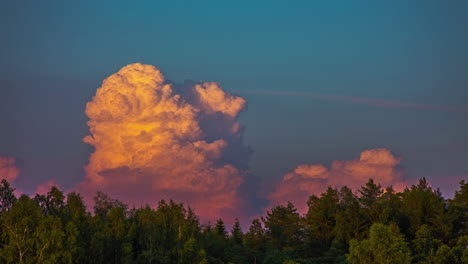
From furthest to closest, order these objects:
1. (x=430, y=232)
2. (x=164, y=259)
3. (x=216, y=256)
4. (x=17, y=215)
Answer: (x=216, y=256) → (x=430, y=232) → (x=164, y=259) → (x=17, y=215)

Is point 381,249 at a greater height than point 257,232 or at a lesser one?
→ lesser

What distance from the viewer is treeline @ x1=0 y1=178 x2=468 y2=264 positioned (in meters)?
71.4

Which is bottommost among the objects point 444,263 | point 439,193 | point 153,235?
point 444,263

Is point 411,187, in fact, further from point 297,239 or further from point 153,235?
point 153,235

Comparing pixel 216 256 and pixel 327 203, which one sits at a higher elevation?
pixel 327 203

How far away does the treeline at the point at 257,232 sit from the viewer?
234ft

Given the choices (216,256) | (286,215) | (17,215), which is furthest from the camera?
(286,215)

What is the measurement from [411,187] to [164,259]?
4873 cm

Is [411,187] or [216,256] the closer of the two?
[216,256]

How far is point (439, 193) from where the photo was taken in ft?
331

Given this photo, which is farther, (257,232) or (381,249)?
(257,232)

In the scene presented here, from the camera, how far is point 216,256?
96.3m

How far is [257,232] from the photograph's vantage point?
11625cm

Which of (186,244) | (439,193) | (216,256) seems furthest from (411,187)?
(186,244)
